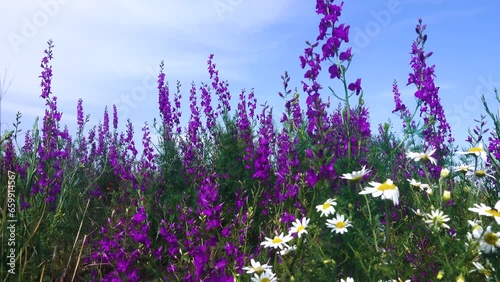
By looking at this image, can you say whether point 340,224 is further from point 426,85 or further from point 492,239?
point 426,85

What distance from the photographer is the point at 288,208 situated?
469cm

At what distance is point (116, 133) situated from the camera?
1152cm

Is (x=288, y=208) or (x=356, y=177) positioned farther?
(x=288, y=208)

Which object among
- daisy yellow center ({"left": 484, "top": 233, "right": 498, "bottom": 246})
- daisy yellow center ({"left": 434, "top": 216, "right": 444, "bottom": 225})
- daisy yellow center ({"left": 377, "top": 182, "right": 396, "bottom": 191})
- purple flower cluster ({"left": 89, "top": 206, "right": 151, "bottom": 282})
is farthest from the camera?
purple flower cluster ({"left": 89, "top": 206, "right": 151, "bottom": 282})

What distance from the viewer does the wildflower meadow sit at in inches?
111

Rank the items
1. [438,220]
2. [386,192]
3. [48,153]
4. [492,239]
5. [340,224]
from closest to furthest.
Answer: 1. [492,239]
2. [438,220]
3. [386,192]
4. [340,224]
5. [48,153]

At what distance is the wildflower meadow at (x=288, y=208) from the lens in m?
2.81

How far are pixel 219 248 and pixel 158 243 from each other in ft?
4.73

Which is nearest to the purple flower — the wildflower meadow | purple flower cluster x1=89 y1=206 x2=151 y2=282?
the wildflower meadow

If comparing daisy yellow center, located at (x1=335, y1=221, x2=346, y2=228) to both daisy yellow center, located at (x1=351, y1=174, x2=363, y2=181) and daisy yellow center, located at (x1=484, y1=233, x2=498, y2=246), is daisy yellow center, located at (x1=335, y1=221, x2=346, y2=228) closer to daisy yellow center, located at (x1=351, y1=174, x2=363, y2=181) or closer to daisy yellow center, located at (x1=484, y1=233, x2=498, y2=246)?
daisy yellow center, located at (x1=351, y1=174, x2=363, y2=181)

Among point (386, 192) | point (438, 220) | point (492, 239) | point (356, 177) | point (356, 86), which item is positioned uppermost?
point (356, 86)

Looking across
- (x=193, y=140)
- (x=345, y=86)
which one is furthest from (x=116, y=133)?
(x=345, y=86)

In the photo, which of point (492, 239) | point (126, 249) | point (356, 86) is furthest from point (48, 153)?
point (492, 239)

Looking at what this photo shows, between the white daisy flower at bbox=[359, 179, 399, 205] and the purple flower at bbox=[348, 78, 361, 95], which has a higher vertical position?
the purple flower at bbox=[348, 78, 361, 95]
